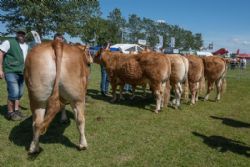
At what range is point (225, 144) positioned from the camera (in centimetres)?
685

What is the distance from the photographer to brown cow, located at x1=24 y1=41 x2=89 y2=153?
5129 millimetres

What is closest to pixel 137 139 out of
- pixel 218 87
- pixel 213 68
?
pixel 213 68

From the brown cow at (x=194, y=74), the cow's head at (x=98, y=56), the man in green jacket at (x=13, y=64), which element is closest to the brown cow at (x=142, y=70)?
the cow's head at (x=98, y=56)

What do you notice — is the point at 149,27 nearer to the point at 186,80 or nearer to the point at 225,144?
the point at 186,80

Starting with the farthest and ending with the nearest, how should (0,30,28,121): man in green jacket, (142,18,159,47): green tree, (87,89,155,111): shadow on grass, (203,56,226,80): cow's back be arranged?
1. (142,18,159,47): green tree
2. (203,56,226,80): cow's back
3. (87,89,155,111): shadow on grass
4. (0,30,28,121): man in green jacket

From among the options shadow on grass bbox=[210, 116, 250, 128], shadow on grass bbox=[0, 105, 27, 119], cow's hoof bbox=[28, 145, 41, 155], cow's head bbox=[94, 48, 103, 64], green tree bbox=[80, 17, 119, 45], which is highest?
green tree bbox=[80, 17, 119, 45]

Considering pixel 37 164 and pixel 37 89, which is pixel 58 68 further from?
pixel 37 164

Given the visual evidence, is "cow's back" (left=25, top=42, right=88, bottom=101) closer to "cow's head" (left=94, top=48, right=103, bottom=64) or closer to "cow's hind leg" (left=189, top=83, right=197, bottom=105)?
"cow's head" (left=94, top=48, right=103, bottom=64)

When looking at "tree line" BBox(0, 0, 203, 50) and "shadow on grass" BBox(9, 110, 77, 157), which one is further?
"tree line" BBox(0, 0, 203, 50)

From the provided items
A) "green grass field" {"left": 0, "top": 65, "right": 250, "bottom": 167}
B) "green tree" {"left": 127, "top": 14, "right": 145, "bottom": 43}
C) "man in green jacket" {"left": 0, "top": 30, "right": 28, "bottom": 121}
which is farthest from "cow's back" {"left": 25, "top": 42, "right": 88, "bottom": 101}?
"green tree" {"left": 127, "top": 14, "right": 145, "bottom": 43}

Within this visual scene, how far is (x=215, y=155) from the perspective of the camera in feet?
20.0

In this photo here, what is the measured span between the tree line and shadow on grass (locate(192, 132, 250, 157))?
9625mm

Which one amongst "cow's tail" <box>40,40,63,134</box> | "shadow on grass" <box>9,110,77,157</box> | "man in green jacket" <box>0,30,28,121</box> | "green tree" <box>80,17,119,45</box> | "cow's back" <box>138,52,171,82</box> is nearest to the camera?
"cow's tail" <box>40,40,63,134</box>

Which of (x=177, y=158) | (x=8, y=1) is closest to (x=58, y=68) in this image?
(x=177, y=158)
